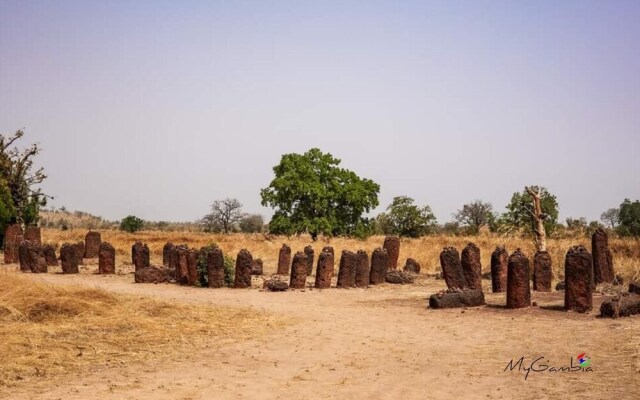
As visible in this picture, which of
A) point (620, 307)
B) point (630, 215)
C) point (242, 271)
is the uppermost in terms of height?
point (630, 215)

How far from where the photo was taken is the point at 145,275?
21.6m

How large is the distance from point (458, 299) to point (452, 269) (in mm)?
2652

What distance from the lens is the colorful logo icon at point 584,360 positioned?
943cm

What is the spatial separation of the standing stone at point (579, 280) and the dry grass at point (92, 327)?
21.0 feet

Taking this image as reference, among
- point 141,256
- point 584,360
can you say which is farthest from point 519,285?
point 141,256

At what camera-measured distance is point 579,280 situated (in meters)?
14.2

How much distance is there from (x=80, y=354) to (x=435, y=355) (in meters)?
5.64

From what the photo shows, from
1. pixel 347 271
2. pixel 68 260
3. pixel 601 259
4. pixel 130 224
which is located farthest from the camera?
pixel 130 224

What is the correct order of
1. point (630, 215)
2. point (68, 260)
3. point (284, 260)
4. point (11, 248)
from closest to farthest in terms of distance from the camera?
point (68, 260)
point (284, 260)
point (11, 248)
point (630, 215)

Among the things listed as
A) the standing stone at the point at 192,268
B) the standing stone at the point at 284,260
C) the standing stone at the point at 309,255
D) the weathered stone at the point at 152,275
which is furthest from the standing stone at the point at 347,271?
the weathered stone at the point at 152,275

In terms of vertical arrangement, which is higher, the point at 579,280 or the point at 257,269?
the point at 579,280

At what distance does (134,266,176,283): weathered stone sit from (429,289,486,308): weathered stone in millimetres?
10092

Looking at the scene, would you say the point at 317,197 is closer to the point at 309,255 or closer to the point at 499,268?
the point at 309,255

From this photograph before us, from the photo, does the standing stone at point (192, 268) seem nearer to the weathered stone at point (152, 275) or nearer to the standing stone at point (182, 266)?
the standing stone at point (182, 266)
